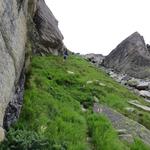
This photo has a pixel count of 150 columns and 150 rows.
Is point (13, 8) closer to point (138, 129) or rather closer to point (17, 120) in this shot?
point (17, 120)

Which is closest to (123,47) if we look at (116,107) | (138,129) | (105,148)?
(116,107)

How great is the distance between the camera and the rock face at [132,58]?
58.3m

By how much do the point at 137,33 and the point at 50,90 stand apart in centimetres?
5125

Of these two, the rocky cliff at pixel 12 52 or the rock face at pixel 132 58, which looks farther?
the rock face at pixel 132 58

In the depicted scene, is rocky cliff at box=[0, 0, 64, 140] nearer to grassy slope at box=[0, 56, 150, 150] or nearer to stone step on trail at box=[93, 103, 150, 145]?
grassy slope at box=[0, 56, 150, 150]

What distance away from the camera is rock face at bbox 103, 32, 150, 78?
191 ft

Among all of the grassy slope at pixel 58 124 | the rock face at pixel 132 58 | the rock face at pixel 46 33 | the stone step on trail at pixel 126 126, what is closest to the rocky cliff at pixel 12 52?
the grassy slope at pixel 58 124

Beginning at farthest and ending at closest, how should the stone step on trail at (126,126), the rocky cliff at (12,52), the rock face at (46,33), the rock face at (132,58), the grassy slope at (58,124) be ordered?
the rock face at (132,58) → the rock face at (46,33) → the stone step on trail at (126,126) → the grassy slope at (58,124) → the rocky cliff at (12,52)

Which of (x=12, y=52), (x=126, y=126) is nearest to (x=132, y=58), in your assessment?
(x=126, y=126)

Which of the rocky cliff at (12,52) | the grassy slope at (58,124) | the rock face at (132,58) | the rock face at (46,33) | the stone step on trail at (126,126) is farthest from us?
the rock face at (132,58)

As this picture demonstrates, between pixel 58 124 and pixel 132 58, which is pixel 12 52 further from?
pixel 132 58

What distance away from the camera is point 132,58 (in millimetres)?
62969

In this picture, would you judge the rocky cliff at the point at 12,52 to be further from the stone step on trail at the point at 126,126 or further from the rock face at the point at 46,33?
the rock face at the point at 46,33

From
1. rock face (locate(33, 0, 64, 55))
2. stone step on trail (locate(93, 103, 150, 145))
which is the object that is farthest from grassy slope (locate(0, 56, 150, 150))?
rock face (locate(33, 0, 64, 55))
